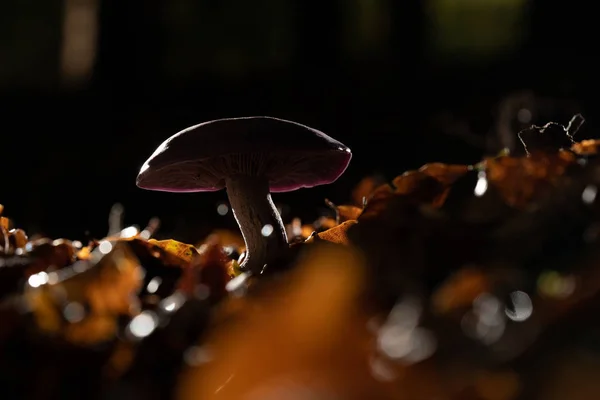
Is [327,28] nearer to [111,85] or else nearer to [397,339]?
[111,85]

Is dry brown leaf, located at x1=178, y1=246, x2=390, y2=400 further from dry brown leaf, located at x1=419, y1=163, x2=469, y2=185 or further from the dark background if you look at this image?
the dark background

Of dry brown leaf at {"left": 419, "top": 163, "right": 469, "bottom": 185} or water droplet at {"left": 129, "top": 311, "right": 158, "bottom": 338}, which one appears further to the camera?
dry brown leaf at {"left": 419, "top": 163, "right": 469, "bottom": 185}

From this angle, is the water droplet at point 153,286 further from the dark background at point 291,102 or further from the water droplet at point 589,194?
the dark background at point 291,102

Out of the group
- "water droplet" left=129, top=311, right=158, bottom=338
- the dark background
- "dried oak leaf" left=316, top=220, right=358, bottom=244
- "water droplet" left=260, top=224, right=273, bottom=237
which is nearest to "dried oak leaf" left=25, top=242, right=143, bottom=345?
"water droplet" left=129, top=311, right=158, bottom=338

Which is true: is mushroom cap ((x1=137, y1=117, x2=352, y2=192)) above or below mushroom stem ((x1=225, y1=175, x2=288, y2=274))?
above

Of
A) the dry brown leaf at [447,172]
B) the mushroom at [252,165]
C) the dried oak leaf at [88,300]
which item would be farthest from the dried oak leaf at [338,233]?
the dried oak leaf at [88,300]

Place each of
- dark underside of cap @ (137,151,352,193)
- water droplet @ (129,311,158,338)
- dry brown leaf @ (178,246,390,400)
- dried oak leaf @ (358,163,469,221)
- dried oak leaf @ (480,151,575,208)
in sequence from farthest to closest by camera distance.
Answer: dark underside of cap @ (137,151,352,193)
dried oak leaf @ (358,163,469,221)
dried oak leaf @ (480,151,575,208)
water droplet @ (129,311,158,338)
dry brown leaf @ (178,246,390,400)

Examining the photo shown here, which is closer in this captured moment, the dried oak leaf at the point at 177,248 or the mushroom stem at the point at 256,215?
the dried oak leaf at the point at 177,248

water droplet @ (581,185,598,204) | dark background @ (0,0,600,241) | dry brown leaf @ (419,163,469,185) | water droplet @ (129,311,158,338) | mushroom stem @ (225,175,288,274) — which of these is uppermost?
water droplet @ (581,185,598,204)
